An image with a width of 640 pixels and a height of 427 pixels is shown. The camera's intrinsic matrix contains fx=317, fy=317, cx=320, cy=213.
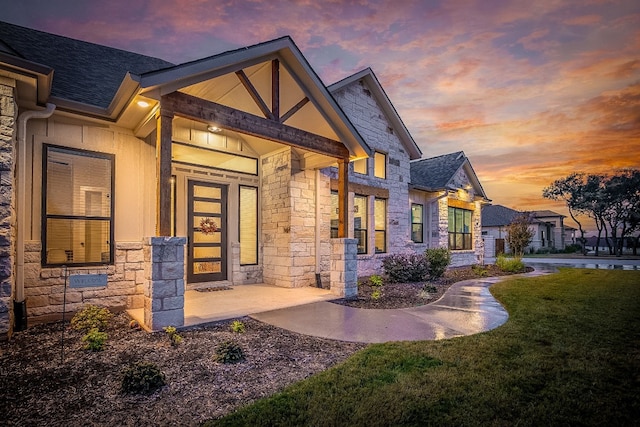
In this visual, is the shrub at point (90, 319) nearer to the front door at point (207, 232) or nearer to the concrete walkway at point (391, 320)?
the concrete walkway at point (391, 320)

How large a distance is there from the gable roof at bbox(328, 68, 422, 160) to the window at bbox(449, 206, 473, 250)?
4534 millimetres

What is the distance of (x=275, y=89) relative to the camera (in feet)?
21.8

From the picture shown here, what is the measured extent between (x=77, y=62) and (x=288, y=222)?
6586mm

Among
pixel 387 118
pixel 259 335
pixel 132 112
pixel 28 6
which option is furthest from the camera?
pixel 387 118

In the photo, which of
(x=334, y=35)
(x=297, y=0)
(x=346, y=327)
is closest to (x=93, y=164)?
(x=346, y=327)

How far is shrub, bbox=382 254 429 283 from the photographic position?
10398mm

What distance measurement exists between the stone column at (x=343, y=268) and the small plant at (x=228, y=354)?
4.07 m

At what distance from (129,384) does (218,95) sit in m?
6.08

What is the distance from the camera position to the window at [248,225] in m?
9.38

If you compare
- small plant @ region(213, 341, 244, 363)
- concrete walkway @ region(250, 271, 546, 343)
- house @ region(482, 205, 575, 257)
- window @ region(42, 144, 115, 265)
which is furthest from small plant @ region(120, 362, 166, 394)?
house @ region(482, 205, 575, 257)

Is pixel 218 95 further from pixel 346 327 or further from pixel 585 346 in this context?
pixel 585 346

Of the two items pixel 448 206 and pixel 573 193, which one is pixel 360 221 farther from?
pixel 573 193

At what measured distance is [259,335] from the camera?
4855mm

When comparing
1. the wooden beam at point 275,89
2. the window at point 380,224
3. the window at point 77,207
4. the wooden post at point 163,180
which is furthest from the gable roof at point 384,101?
Result: the window at point 77,207
